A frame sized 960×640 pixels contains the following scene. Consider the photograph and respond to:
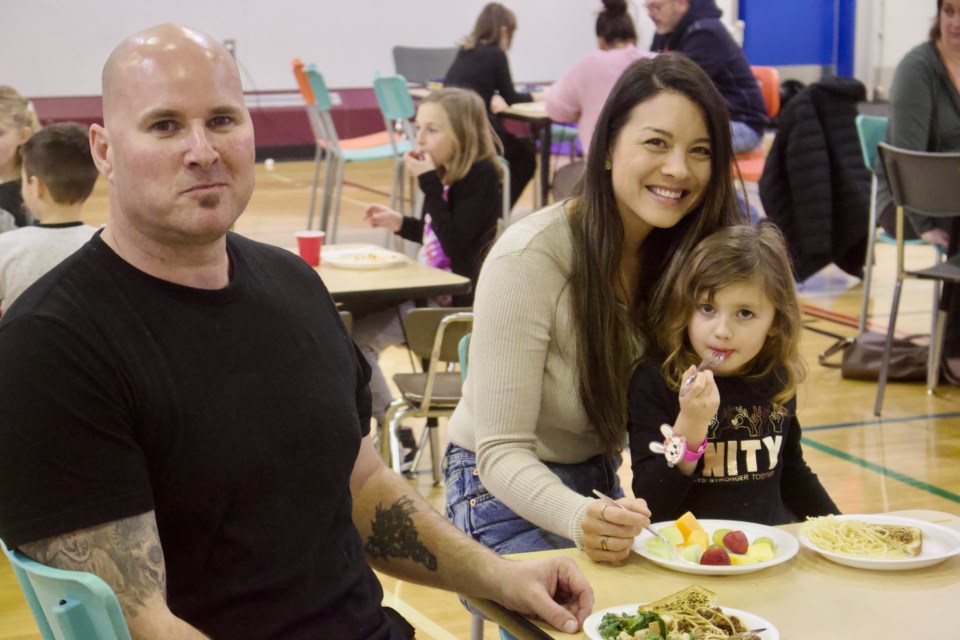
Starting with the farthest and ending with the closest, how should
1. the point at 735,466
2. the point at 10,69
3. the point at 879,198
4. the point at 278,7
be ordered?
the point at 278,7 < the point at 10,69 < the point at 879,198 < the point at 735,466

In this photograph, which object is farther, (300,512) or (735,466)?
(735,466)

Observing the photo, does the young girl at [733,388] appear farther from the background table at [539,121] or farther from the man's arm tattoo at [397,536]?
the background table at [539,121]

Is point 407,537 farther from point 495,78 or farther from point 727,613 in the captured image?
point 495,78

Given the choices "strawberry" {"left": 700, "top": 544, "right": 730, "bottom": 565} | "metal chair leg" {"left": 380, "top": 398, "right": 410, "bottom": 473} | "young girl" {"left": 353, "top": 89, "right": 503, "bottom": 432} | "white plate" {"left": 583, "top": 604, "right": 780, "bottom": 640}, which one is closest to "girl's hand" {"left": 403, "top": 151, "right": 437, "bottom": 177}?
"young girl" {"left": 353, "top": 89, "right": 503, "bottom": 432}

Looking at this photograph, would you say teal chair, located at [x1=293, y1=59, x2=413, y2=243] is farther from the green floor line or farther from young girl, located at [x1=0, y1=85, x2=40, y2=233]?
the green floor line

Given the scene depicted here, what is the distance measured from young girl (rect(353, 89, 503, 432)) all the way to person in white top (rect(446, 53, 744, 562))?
236 cm

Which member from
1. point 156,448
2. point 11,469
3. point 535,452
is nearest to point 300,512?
point 156,448

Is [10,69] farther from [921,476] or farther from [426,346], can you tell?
[921,476]

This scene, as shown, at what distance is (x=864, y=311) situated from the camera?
564 centimetres

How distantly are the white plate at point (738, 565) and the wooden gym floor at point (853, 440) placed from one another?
1391 mm

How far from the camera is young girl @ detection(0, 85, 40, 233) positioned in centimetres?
445

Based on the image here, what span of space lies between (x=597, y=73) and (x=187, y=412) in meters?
5.49

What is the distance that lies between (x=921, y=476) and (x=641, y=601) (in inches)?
115

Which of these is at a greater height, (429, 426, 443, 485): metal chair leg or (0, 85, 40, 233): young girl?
(0, 85, 40, 233): young girl
